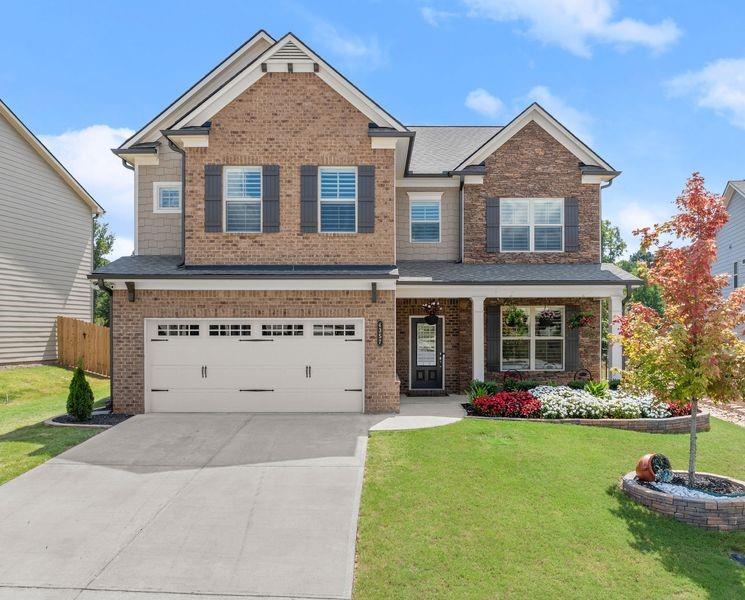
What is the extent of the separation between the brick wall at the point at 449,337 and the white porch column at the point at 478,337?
122 cm

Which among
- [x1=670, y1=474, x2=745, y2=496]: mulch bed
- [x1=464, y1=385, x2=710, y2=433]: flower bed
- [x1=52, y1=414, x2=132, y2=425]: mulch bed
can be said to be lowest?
[x1=52, y1=414, x2=132, y2=425]: mulch bed

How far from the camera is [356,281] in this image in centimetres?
1114

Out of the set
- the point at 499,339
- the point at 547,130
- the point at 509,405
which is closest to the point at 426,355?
the point at 499,339

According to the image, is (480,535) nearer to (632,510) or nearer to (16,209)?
(632,510)

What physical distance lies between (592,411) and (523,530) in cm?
603

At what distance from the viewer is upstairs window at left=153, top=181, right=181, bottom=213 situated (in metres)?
13.6

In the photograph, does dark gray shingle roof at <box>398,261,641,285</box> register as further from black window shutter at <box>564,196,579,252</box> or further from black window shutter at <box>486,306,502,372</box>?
black window shutter at <box>486,306,502,372</box>

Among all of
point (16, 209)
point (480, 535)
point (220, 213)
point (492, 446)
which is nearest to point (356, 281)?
point (220, 213)

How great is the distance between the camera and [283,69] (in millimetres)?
11555

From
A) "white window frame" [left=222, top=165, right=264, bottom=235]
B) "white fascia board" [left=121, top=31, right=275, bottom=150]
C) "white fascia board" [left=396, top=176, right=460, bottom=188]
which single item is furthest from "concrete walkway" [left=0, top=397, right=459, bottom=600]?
"white fascia board" [left=121, top=31, right=275, bottom=150]

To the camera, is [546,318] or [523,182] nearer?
[546,318]

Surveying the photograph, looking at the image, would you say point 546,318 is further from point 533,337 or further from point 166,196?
point 166,196

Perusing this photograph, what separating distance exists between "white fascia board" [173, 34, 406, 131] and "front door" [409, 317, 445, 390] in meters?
5.71

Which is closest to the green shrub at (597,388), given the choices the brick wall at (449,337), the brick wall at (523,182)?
the brick wall at (449,337)
